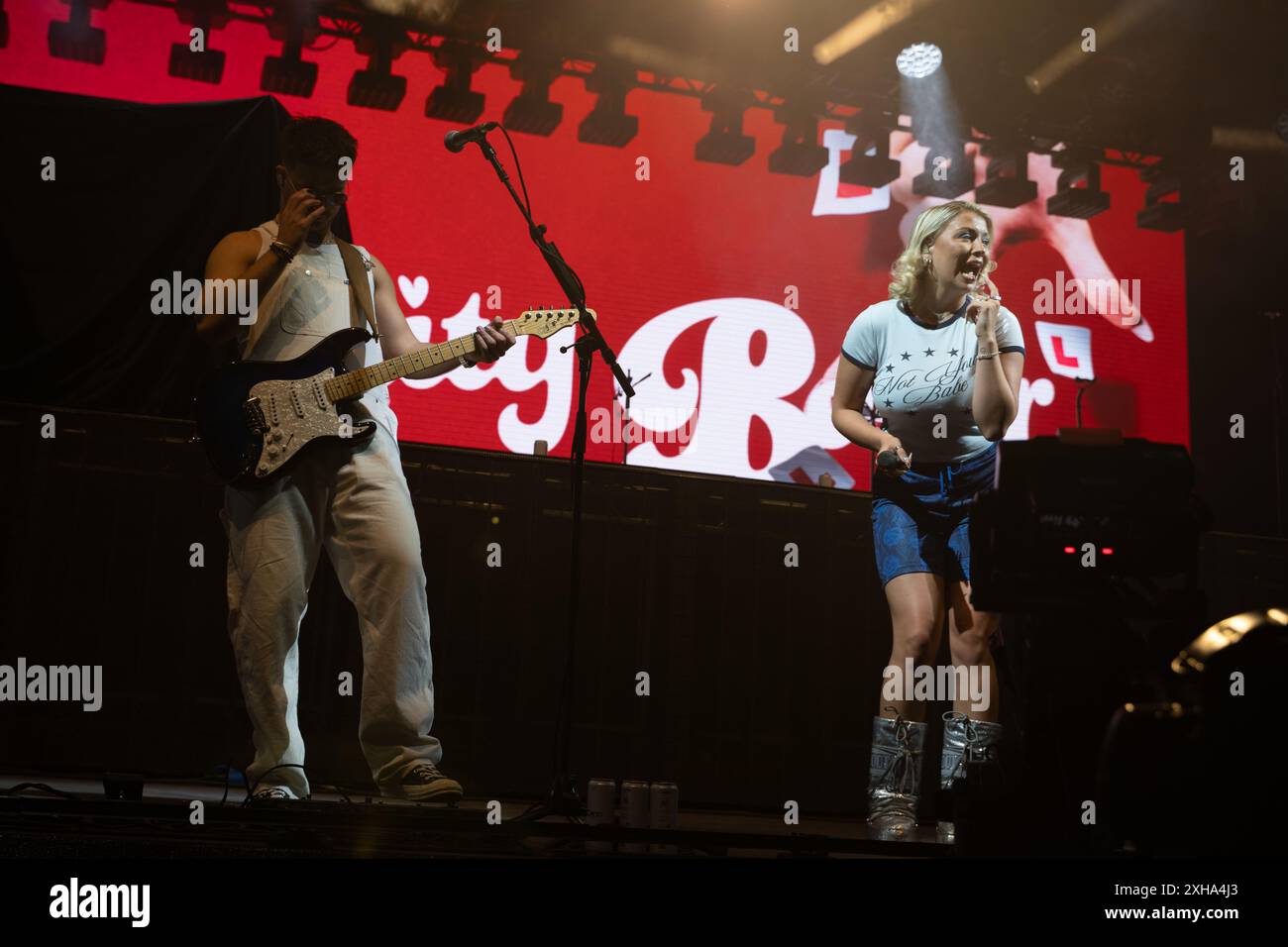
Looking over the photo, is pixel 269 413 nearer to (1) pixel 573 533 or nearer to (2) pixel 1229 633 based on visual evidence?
(1) pixel 573 533

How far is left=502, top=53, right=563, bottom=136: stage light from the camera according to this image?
6742mm

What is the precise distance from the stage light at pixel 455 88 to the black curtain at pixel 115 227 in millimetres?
Answer: 1337

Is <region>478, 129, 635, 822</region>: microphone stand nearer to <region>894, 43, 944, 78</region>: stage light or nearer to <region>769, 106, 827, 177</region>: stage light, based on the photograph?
<region>769, 106, 827, 177</region>: stage light

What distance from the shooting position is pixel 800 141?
23.6 ft

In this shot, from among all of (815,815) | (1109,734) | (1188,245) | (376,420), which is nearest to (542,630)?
(815,815)

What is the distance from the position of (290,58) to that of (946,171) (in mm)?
3803

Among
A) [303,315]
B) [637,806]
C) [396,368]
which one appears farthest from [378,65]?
[637,806]

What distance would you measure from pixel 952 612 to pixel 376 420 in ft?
5.82

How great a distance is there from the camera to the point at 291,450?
335cm

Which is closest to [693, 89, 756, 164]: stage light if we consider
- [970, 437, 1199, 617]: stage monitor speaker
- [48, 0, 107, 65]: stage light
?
[48, 0, 107, 65]: stage light

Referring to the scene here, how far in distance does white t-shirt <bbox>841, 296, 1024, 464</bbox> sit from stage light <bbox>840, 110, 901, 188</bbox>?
3820mm
